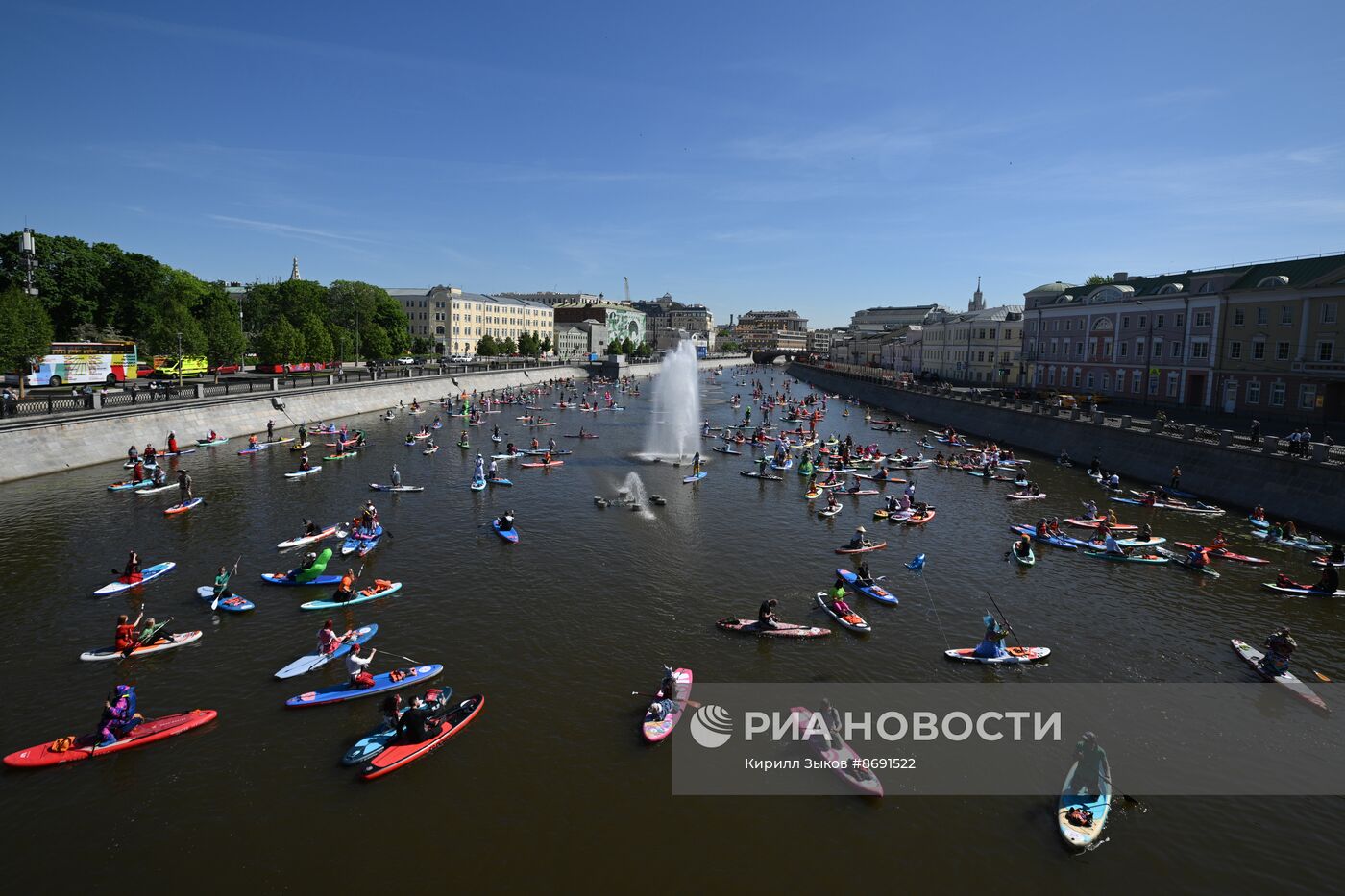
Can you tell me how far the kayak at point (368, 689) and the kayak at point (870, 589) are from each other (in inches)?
644

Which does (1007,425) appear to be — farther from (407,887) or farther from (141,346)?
(141,346)

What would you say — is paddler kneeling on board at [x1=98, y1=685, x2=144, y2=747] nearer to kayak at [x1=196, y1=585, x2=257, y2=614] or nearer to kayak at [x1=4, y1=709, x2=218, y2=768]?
kayak at [x1=4, y1=709, x2=218, y2=768]

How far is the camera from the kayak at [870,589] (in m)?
27.0

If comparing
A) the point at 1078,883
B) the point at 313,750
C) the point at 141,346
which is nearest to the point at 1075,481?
the point at 1078,883

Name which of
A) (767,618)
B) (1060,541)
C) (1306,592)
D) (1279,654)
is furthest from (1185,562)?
(767,618)

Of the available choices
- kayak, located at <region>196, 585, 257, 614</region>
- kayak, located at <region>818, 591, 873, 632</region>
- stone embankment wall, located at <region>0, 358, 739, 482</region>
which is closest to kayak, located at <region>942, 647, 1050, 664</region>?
kayak, located at <region>818, 591, 873, 632</region>

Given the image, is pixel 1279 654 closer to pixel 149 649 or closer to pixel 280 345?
pixel 149 649

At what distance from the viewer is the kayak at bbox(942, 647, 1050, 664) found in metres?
22.2

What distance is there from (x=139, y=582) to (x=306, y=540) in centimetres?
695

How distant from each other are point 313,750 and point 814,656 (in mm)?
14568

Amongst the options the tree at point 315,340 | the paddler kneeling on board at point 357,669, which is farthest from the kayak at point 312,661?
the tree at point 315,340

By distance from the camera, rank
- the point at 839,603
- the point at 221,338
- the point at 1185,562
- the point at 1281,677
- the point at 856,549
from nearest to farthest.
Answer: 1. the point at 1281,677
2. the point at 839,603
3. the point at 1185,562
4. the point at 856,549
5. the point at 221,338

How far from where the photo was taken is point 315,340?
9700cm

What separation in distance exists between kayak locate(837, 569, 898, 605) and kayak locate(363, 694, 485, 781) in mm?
15901
